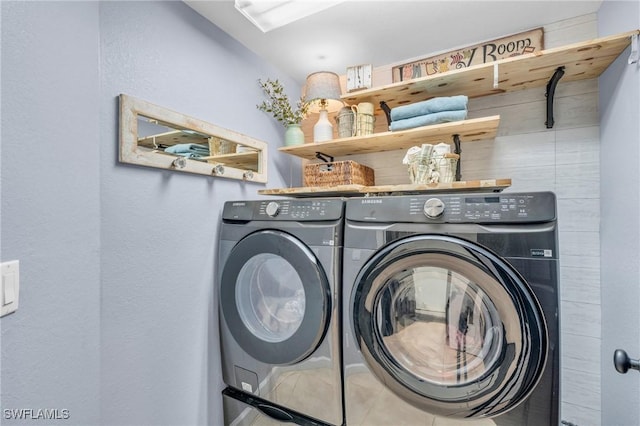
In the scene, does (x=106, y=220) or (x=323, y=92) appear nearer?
(x=106, y=220)

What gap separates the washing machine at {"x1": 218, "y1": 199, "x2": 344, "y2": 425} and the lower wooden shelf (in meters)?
0.27

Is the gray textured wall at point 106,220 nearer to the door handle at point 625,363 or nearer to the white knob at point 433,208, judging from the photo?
the white knob at point 433,208

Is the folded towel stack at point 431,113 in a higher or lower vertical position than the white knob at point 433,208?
higher

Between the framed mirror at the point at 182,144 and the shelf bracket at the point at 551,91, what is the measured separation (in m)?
1.57

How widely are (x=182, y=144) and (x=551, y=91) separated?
6.00 feet

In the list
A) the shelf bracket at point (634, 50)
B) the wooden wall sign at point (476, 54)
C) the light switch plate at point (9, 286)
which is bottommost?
the light switch plate at point (9, 286)

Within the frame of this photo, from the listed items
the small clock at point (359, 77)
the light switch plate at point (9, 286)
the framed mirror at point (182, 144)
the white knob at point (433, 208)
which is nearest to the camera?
the light switch plate at point (9, 286)

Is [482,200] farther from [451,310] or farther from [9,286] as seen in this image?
[9,286]

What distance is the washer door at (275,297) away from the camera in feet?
3.92

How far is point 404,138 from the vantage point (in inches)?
63.3

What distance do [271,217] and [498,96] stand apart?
145 cm

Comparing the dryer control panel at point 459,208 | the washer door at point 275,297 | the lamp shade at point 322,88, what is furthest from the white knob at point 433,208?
the lamp shade at point 322,88

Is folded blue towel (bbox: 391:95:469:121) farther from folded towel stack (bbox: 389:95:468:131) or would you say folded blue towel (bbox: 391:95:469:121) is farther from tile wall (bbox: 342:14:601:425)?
tile wall (bbox: 342:14:601:425)

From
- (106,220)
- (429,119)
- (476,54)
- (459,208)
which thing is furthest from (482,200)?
(106,220)
